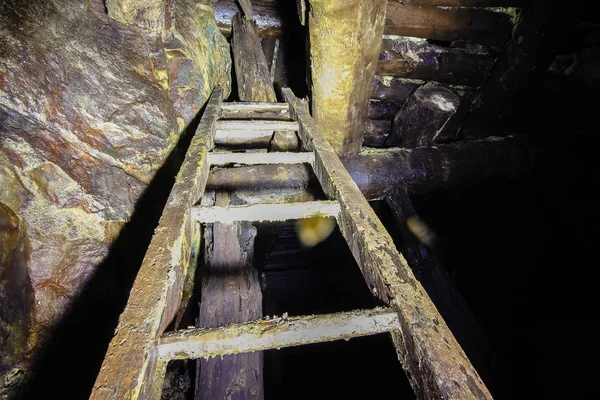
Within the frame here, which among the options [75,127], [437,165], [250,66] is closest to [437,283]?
[437,165]

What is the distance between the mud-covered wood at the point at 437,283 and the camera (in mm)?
2121

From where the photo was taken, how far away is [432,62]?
113 inches

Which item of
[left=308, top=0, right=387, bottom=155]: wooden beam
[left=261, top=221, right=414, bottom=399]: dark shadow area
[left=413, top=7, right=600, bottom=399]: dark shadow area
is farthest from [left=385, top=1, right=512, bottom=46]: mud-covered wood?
[left=261, top=221, right=414, bottom=399]: dark shadow area

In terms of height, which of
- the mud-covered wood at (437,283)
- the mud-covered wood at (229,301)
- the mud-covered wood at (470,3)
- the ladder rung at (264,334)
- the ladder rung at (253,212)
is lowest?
the mud-covered wood at (437,283)

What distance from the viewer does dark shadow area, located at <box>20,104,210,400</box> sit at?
159 cm

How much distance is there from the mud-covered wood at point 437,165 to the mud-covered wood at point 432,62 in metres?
0.68

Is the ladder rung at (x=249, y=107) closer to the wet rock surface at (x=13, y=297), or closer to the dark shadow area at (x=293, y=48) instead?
the dark shadow area at (x=293, y=48)

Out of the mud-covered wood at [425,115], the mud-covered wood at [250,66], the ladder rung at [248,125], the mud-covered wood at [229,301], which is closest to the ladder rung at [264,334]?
the mud-covered wood at [229,301]

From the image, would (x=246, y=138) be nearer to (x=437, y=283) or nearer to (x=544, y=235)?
(x=437, y=283)

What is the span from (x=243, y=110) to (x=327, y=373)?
124 inches

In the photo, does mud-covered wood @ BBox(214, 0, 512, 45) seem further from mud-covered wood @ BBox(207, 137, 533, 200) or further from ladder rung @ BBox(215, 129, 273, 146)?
ladder rung @ BBox(215, 129, 273, 146)

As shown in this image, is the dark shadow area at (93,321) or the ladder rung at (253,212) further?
the dark shadow area at (93,321)

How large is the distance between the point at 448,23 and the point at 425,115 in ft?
2.64

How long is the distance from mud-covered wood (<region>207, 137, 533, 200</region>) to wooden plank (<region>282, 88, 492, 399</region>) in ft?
4.25
